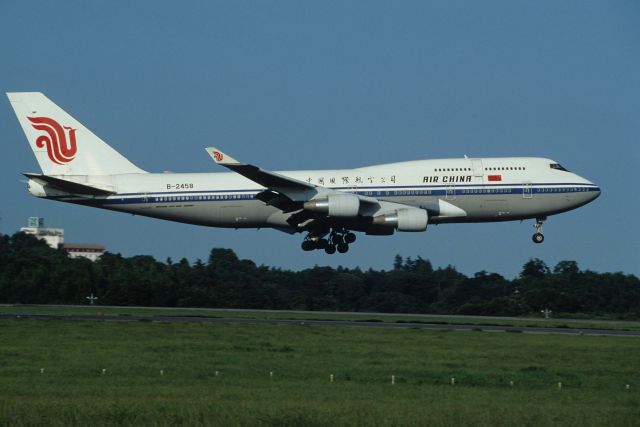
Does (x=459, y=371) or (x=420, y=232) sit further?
(x=420, y=232)

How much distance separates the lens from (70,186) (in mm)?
54125

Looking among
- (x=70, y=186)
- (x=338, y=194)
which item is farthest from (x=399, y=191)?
(x=70, y=186)

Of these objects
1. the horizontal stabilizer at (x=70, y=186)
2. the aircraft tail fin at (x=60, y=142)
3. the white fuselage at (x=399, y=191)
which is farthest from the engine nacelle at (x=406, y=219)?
the horizontal stabilizer at (x=70, y=186)

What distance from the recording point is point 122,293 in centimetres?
7331

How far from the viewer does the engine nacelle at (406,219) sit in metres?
52.9

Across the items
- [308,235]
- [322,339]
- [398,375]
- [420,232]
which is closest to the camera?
[398,375]

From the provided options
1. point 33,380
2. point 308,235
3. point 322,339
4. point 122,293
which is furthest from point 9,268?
point 33,380

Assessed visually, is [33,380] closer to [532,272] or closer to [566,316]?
[566,316]

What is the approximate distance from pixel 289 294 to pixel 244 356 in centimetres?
6278

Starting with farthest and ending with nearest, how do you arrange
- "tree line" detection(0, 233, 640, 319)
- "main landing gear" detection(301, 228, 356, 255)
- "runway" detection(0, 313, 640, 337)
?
"tree line" detection(0, 233, 640, 319) < "main landing gear" detection(301, 228, 356, 255) < "runway" detection(0, 313, 640, 337)

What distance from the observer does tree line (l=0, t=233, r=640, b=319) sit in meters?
72.5

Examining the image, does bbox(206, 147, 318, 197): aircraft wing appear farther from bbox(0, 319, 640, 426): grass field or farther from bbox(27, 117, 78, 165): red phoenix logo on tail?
bbox(27, 117, 78, 165): red phoenix logo on tail

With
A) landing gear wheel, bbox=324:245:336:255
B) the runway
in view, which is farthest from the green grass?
landing gear wheel, bbox=324:245:336:255

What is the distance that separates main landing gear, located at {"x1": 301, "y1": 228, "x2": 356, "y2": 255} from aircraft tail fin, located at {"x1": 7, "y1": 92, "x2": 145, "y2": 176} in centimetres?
991
